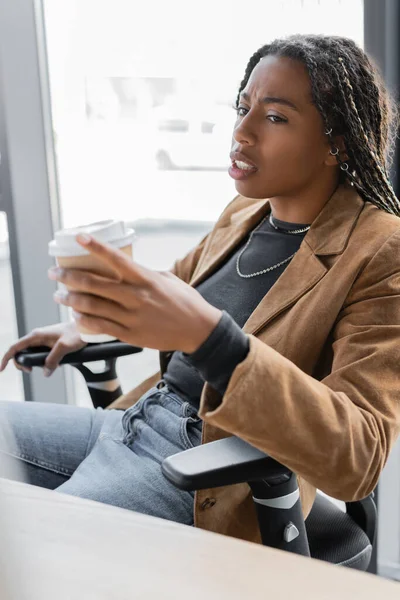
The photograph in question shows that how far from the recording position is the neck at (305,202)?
153 cm

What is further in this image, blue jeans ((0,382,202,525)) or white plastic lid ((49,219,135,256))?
blue jeans ((0,382,202,525))

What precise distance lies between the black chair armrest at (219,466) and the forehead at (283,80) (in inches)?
27.9

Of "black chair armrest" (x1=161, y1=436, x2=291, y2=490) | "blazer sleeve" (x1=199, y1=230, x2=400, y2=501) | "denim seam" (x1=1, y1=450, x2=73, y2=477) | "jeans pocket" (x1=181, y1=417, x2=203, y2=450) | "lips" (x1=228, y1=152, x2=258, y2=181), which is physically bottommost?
"denim seam" (x1=1, y1=450, x2=73, y2=477)

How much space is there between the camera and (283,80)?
1.45 m

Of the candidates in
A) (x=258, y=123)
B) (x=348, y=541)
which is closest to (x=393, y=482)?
(x=348, y=541)

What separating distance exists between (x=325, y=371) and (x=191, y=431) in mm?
286

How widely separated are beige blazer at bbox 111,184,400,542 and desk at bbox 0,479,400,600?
31cm

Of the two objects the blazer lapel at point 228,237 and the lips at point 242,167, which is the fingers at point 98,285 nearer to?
the lips at point 242,167

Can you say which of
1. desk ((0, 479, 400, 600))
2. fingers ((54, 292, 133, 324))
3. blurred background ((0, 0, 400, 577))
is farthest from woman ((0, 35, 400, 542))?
blurred background ((0, 0, 400, 577))

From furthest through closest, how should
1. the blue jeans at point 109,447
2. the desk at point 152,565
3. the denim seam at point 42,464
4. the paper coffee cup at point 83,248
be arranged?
the denim seam at point 42,464
the blue jeans at point 109,447
the paper coffee cup at point 83,248
the desk at point 152,565

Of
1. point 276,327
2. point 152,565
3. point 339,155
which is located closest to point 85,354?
point 276,327

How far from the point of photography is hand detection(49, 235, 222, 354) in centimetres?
88

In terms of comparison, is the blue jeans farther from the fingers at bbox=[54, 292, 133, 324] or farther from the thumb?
the fingers at bbox=[54, 292, 133, 324]

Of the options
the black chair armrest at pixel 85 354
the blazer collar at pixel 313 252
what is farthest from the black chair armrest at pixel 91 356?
the blazer collar at pixel 313 252
